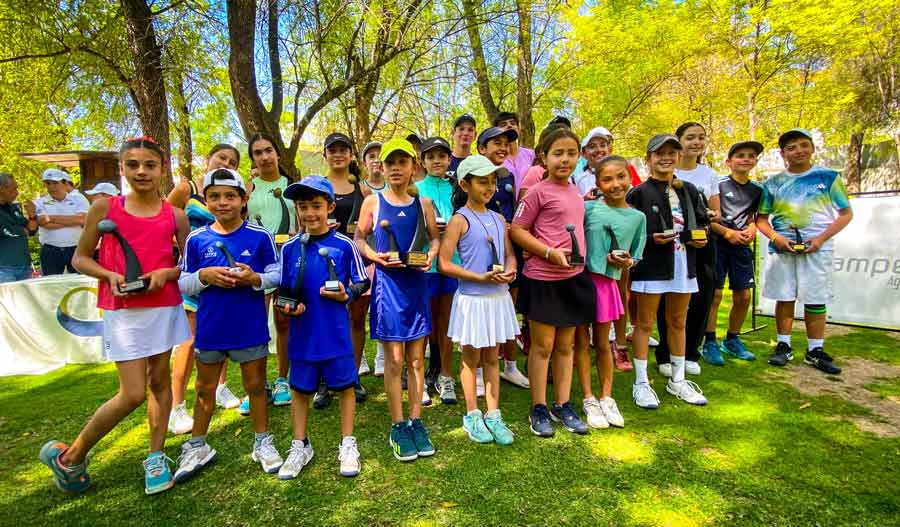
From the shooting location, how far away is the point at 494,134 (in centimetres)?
395

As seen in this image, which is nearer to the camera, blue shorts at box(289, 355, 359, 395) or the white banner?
blue shorts at box(289, 355, 359, 395)

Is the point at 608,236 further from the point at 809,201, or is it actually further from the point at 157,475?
the point at 157,475

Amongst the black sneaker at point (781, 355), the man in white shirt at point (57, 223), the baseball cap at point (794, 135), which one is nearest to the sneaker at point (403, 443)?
the black sneaker at point (781, 355)

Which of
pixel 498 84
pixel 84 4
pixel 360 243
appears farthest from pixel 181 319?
pixel 498 84

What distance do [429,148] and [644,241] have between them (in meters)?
1.95

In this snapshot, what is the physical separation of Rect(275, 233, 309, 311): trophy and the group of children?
0.01 m

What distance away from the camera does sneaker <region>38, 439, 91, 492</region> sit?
2783 millimetres

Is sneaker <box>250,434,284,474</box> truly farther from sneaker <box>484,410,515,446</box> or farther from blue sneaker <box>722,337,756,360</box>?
blue sneaker <box>722,337,756,360</box>

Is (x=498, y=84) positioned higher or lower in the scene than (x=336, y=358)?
higher

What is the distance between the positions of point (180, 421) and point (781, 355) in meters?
5.78

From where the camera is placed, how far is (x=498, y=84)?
12820 mm

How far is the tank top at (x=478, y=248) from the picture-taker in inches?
129

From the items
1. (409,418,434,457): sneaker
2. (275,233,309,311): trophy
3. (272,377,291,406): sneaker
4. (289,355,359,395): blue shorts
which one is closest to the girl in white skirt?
(409,418,434,457): sneaker

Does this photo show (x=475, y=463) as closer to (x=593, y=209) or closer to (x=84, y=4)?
(x=593, y=209)
